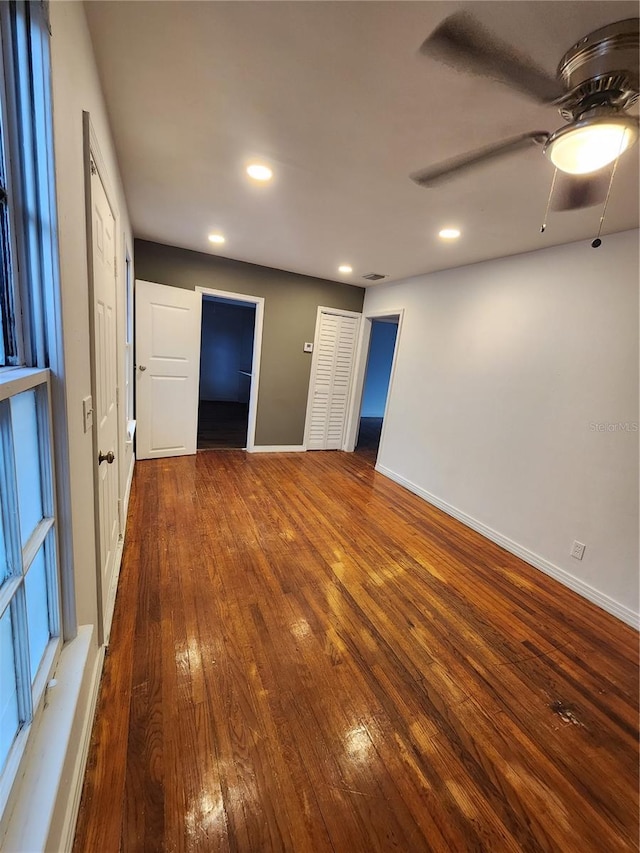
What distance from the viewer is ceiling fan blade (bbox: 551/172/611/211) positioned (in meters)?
1.42

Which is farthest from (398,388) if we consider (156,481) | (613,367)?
(156,481)

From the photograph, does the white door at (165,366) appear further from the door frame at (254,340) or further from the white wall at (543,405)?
the white wall at (543,405)

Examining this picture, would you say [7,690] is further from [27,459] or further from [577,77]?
[577,77]

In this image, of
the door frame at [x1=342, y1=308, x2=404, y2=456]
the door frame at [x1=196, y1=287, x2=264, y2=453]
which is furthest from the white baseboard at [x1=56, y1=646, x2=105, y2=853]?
the door frame at [x1=342, y1=308, x2=404, y2=456]

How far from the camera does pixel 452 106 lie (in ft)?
4.13

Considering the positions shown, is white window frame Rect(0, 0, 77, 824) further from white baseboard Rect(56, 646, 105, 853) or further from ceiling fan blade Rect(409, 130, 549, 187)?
ceiling fan blade Rect(409, 130, 549, 187)

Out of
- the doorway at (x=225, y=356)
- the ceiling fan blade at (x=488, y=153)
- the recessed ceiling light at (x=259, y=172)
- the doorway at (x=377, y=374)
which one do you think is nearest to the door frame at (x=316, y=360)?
the doorway at (x=377, y=374)

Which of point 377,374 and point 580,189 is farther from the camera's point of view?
point 377,374

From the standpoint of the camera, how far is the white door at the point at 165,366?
11.3ft

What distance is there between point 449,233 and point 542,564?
8.17 ft

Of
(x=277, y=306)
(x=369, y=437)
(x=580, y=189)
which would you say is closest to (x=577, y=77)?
(x=580, y=189)

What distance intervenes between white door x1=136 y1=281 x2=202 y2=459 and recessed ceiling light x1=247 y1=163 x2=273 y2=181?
1.98 meters

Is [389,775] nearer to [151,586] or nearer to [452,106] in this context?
[151,586]

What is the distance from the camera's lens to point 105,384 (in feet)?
5.11
